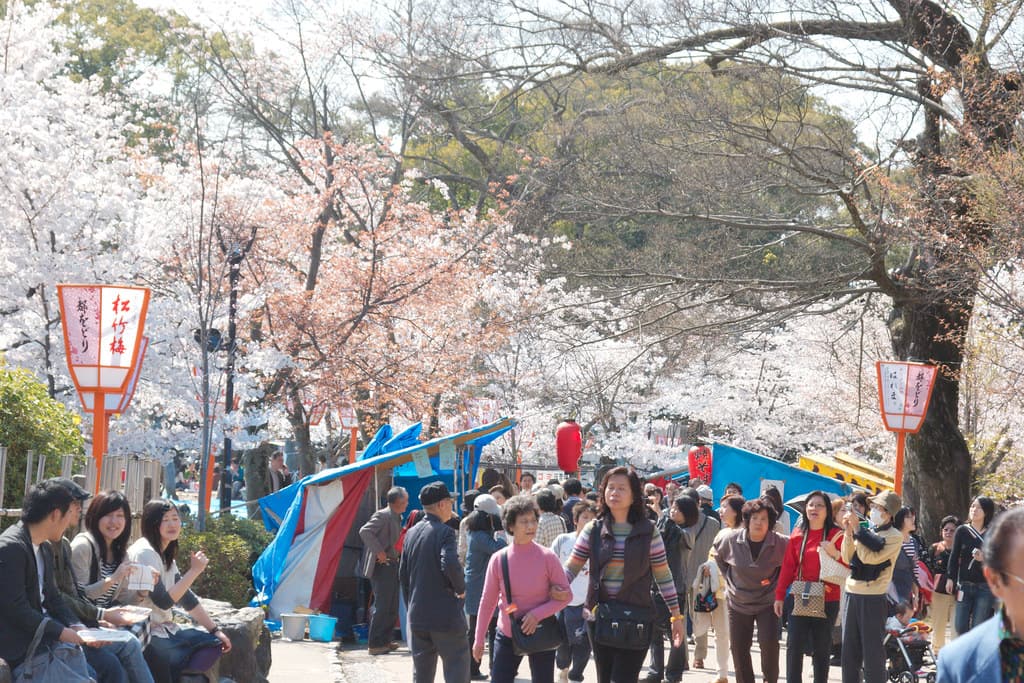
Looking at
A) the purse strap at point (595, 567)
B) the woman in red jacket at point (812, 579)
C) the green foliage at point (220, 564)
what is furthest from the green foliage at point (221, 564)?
the purse strap at point (595, 567)

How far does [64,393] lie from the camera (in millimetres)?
18047

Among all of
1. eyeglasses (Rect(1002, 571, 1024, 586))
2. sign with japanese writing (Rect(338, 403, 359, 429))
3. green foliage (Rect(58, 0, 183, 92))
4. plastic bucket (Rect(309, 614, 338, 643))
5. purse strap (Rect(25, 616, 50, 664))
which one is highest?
green foliage (Rect(58, 0, 183, 92))

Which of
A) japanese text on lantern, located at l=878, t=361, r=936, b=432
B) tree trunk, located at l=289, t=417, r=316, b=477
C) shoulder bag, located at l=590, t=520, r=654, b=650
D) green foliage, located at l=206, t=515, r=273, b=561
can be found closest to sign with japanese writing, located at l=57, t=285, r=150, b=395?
green foliage, located at l=206, t=515, r=273, b=561

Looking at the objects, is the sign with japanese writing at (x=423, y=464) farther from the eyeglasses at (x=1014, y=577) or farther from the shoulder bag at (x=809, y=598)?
the eyeglasses at (x=1014, y=577)

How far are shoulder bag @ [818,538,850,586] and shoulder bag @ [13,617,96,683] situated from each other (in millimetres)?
5294

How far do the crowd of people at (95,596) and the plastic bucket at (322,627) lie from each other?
6.02 m

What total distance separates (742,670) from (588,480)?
2159cm

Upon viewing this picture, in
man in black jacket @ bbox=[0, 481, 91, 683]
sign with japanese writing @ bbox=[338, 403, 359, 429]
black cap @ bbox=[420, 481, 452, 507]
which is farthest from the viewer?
sign with japanese writing @ bbox=[338, 403, 359, 429]

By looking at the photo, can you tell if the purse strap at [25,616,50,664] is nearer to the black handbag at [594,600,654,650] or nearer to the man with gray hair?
the black handbag at [594,600,654,650]

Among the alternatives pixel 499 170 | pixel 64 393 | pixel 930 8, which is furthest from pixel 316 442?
pixel 930 8

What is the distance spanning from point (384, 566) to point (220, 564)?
5.83ft

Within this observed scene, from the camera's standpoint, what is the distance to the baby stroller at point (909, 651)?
34.4 feet

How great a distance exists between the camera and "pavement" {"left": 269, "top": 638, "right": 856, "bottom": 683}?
1064 cm

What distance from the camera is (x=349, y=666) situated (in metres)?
11.6
